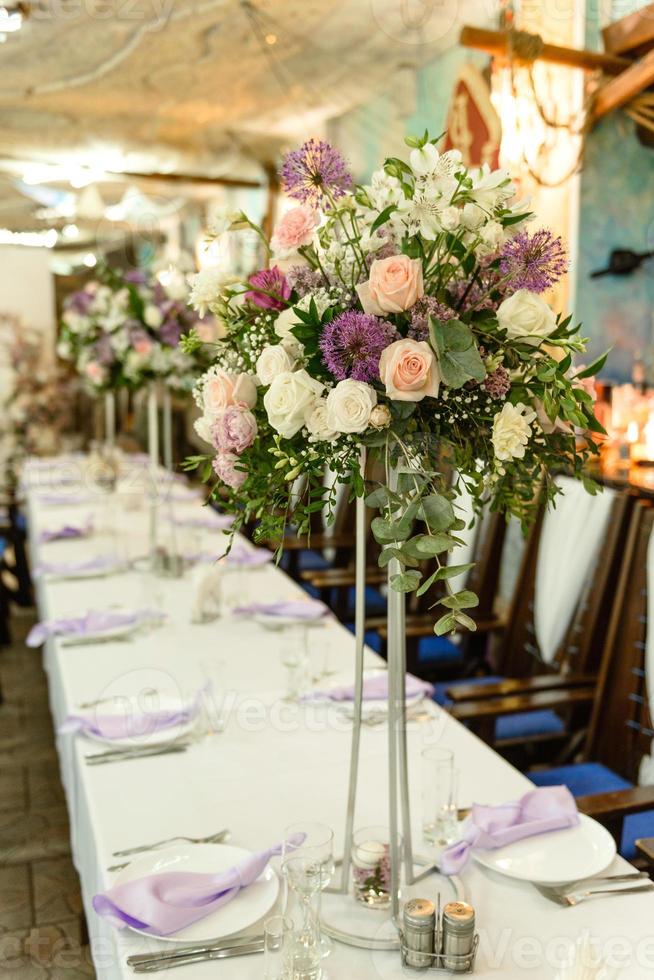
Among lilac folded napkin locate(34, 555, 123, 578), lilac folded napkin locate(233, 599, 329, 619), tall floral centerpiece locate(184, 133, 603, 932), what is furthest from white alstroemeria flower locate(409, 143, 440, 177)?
lilac folded napkin locate(34, 555, 123, 578)

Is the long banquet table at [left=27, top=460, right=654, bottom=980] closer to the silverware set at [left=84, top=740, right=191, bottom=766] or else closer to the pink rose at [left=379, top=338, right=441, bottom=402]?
the silverware set at [left=84, top=740, right=191, bottom=766]

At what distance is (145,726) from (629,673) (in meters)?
1.17

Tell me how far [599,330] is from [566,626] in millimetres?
1936

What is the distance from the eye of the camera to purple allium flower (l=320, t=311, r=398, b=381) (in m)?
1.02

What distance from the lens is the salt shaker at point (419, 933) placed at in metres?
1.06

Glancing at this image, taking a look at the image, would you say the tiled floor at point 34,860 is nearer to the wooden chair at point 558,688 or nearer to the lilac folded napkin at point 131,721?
the lilac folded napkin at point 131,721

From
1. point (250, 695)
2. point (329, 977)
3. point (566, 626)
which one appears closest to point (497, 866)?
point (329, 977)

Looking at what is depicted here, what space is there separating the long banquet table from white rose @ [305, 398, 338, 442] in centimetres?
63

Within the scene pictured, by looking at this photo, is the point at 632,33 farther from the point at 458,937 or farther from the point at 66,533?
the point at 458,937

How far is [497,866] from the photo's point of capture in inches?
49.8

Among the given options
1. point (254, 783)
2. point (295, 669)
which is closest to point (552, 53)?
point (295, 669)

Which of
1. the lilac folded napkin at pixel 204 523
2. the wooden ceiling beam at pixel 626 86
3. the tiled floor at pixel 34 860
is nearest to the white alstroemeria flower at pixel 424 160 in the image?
the tiled floor at pixel 34 860

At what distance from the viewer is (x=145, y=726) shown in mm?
1706

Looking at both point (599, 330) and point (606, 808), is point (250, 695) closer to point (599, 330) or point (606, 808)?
point (606, 808)
